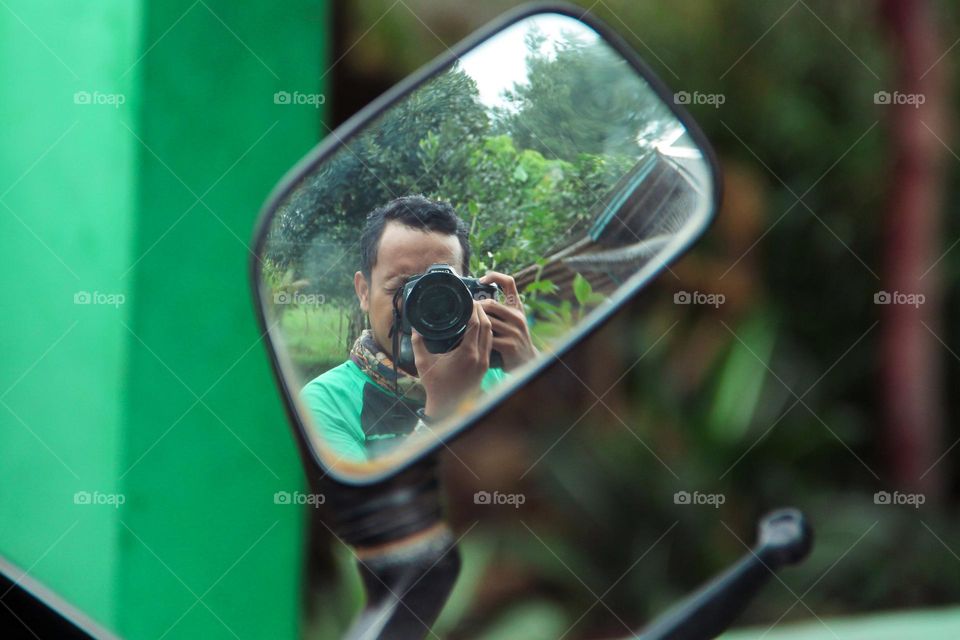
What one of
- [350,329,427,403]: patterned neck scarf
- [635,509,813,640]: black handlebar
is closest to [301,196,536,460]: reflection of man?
[350,329,427,403]: patterned neck scarf

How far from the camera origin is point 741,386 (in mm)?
1626

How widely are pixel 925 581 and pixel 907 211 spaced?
687 millimetres

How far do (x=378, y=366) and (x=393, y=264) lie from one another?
0.07 meters

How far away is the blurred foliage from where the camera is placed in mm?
1575

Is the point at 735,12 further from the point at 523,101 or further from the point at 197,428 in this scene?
the point at 197,428

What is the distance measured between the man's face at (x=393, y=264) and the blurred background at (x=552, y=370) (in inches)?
17.3

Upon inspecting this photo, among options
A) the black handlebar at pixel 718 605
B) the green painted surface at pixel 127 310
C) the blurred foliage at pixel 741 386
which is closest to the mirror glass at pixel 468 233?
the black handlebar at pixel 718 605

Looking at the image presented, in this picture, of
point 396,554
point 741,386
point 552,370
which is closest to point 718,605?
point 396,554

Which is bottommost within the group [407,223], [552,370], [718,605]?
[718,605]

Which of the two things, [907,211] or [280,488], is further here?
[907,211]

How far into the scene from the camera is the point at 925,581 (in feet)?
5.29

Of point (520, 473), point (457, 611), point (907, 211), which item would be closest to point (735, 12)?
point (907, 211)

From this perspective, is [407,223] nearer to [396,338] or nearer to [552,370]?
[396,338]

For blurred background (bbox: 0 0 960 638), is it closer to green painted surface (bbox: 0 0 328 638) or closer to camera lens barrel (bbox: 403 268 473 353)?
green painted surface (bbox: 0 0 328 638)
